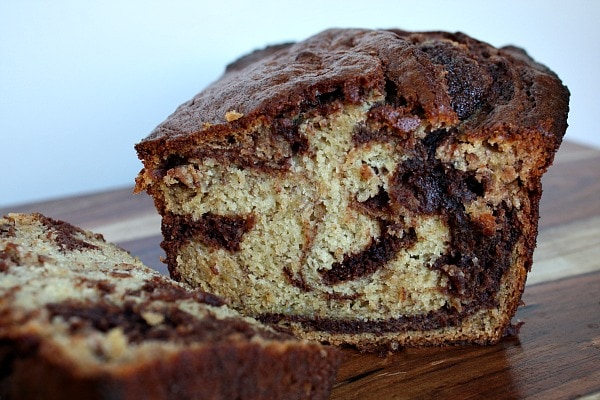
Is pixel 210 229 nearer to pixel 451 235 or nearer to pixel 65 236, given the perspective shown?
pixel 65 236

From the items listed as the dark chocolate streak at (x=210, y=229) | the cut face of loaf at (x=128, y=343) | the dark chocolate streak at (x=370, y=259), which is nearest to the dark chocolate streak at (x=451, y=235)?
the dark chocolate streak at (x=370, y=259)

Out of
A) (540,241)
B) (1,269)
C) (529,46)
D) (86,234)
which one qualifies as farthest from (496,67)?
(529,46)

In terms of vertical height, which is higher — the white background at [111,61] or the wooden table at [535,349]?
the white background at [111,61]

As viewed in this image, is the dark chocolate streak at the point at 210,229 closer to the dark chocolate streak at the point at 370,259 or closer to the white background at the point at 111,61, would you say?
the dark chocolate streak at the point at 370,259

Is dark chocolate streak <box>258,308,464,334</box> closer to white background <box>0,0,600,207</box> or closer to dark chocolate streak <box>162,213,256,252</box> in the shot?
dark chocolate streak <box>162,213,256,252</box>

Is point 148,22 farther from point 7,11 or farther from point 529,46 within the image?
point 529,46

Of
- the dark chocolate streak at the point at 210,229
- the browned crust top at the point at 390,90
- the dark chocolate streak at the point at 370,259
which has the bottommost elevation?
the dark chocolate streak at the point at 370,259
